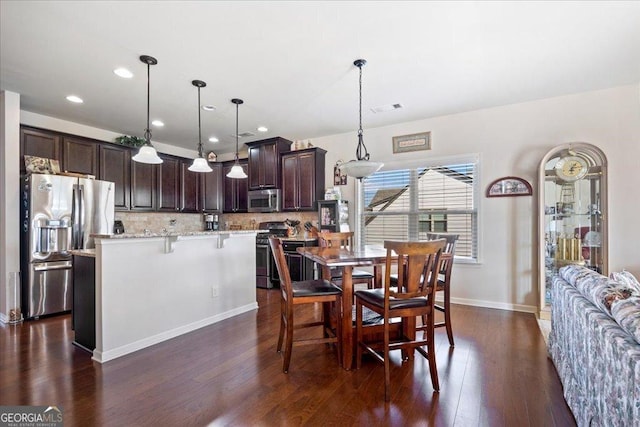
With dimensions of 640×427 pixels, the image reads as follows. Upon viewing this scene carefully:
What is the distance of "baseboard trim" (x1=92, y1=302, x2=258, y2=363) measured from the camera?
249 cm

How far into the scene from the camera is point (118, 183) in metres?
4.89

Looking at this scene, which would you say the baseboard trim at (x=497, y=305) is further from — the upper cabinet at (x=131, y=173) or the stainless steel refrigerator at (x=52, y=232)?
the stainless steel refrigerator at (x=52, y=232)

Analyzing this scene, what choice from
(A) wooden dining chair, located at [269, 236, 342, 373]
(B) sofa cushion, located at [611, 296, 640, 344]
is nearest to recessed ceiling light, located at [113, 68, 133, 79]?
(A) wooden dining chair, located at [269, 236, 342, 373]

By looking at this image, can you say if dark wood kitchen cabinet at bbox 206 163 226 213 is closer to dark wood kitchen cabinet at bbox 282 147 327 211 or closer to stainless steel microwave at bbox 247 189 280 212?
stainless steel microwave at bbox 247 189 280 212

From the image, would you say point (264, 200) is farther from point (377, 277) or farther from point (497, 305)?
point (497, 305)

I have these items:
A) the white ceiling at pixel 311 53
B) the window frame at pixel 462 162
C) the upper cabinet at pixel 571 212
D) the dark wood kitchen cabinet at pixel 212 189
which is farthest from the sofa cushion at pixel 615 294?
the dark wood kitchen cabinet at pixel 212 189

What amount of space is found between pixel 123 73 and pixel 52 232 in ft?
7.07

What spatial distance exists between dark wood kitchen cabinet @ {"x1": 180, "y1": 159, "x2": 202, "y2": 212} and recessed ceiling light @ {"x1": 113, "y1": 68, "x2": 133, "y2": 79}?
2.85 m

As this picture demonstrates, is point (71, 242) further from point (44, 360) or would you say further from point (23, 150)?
point (44, 360)

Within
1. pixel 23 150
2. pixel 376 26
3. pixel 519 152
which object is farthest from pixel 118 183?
pixel 519 152

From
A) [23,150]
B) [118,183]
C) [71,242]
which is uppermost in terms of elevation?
[23,150]

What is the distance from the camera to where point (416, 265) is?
201 centimetres

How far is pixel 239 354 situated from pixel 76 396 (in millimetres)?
1075

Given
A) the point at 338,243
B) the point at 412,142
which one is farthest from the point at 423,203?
the point at 338,243
